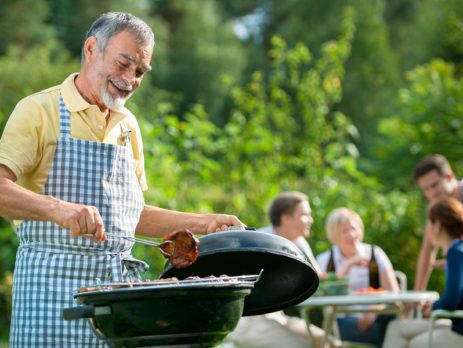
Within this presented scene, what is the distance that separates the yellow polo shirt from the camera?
322cm

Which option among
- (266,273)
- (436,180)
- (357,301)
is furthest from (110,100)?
(436,180)

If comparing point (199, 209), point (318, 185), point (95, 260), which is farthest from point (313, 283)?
point (318, 185)

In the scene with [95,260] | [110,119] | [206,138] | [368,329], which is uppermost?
[206,138]

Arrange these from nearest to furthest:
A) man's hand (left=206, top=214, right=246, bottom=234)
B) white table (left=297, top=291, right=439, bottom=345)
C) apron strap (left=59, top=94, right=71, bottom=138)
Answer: apron strap (left=59, top=94, right=71, bottom=138) → man's hand (left=206, top=214, right=246, bottom=234) → white table (left=297, top=291, right=439, bottom=345)

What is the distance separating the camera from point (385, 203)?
412 inches

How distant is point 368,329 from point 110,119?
455 centimetres

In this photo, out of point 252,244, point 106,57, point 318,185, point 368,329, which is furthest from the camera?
point 318,185

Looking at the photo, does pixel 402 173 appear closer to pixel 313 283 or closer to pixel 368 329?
pixel 368 329

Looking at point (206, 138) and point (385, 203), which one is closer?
point (385, 203)

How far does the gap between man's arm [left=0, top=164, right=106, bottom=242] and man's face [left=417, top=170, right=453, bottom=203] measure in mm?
4613

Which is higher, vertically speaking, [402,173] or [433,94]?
[433,94]

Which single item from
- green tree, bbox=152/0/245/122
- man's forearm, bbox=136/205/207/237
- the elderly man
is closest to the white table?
man's forearm, bbox=136/205/207/237

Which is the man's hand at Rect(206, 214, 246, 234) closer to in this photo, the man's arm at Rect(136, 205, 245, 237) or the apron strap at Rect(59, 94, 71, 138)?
the man's arm at Rect(136, 205, 245, 237)

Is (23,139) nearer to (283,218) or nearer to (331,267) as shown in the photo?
(283,218)
